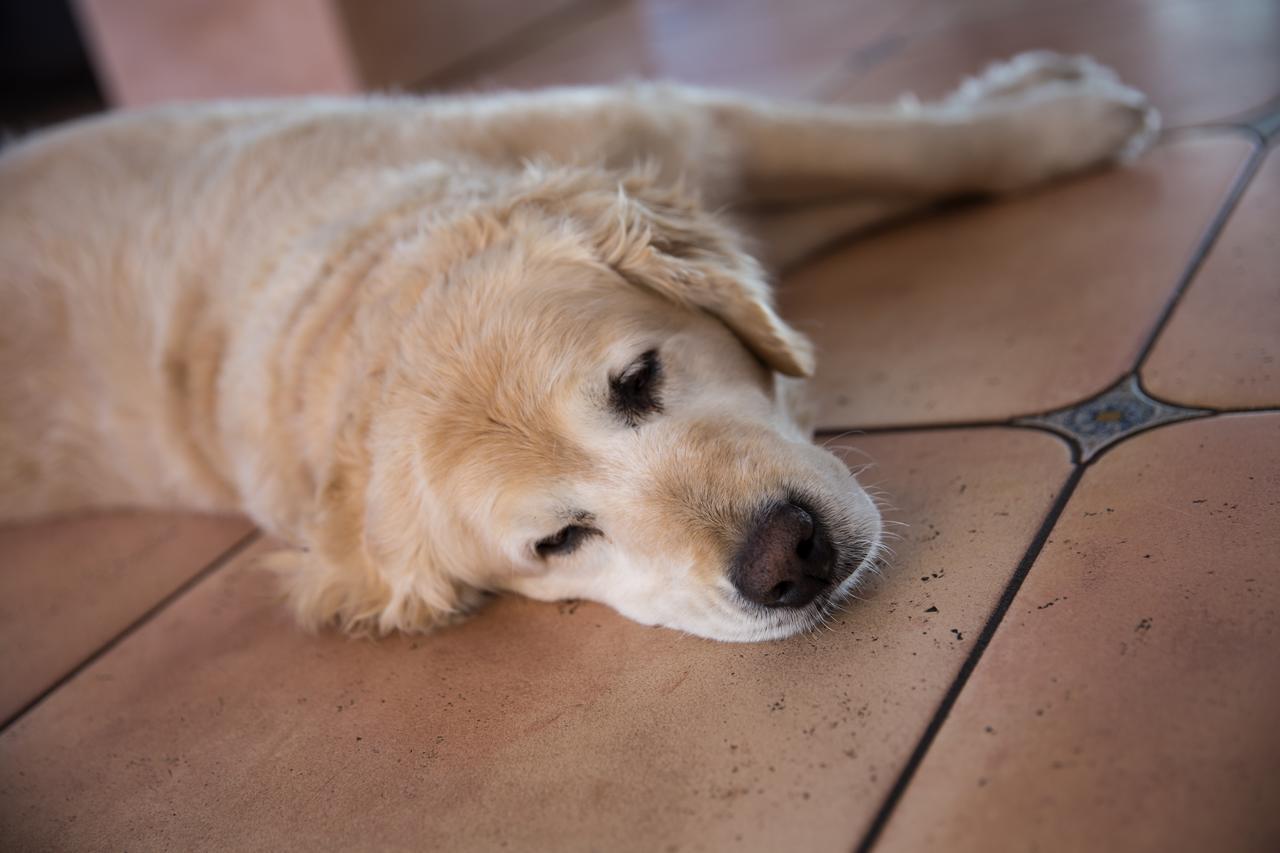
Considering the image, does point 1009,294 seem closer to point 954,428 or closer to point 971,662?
point 954,428

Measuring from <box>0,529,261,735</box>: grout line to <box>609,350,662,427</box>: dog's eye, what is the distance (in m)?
1.02

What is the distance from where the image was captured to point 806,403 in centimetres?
187

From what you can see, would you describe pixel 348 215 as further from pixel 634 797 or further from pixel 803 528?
pixel 634 797

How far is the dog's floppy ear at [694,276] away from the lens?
5.48 ft

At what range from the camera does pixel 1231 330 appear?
1639 mm

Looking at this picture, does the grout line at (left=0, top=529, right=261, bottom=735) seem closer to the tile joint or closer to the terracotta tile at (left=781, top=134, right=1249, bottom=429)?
the terracotta tile at (left=781, top=134, right=1249, bottom=429)

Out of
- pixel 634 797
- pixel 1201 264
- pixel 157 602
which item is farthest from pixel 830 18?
pixel 634 797

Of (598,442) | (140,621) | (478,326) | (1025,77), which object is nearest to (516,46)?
(1025,77)

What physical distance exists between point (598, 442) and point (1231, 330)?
1.00 meters

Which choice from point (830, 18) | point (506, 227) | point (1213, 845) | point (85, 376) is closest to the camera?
point (1213, 845)

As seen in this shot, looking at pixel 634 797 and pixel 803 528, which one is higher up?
pixel 803 528

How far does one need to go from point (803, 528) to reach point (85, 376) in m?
1.72

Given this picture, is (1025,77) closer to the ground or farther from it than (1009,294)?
farther from it

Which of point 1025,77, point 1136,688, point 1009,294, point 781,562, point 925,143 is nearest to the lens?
point 1136,688
